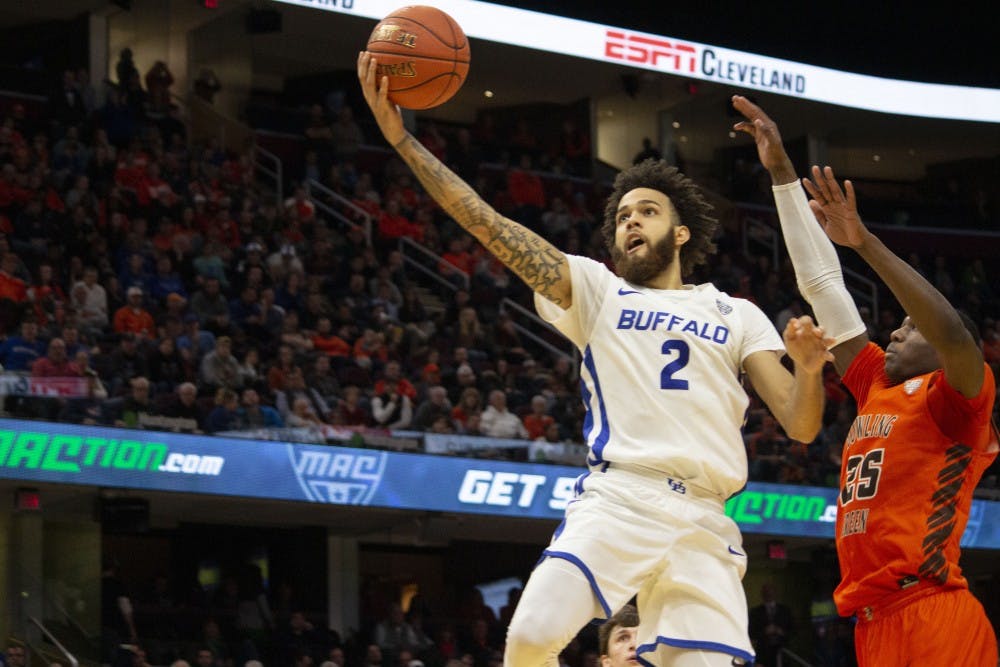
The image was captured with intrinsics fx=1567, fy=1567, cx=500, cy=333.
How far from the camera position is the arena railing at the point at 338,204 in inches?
758

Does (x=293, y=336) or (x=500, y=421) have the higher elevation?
(x=293, y=336)

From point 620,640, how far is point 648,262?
1928 mm

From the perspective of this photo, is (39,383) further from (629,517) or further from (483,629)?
(629,517)

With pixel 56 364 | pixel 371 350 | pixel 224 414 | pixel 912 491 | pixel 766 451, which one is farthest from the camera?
pixel 766 451

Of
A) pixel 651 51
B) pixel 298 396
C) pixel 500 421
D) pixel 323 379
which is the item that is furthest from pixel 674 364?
pixel 651 51

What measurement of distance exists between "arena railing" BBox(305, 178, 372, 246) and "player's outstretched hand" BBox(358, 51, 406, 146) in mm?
13854

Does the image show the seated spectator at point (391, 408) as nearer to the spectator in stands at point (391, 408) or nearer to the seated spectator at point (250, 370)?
the spectator in stands at point (391, 408)

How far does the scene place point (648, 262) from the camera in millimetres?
5035

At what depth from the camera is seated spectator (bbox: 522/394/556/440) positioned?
15.1m

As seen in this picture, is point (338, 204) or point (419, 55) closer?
point (419, 55)

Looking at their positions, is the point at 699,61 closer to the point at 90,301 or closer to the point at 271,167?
the point at 271,167

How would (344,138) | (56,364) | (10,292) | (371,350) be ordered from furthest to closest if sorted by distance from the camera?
(344,138), (371,350), (10,292), (56,364)

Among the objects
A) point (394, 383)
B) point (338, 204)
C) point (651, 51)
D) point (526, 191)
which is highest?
point (651, 51)

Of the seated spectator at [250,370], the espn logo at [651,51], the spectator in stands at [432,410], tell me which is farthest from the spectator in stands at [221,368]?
the espn logo at [651,51]
